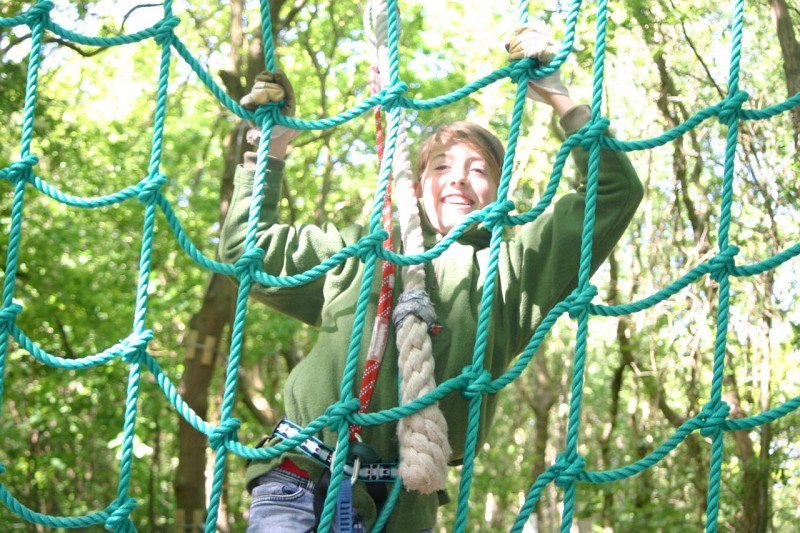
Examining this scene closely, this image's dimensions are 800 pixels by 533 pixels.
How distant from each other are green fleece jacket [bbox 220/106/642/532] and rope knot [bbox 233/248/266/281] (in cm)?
8

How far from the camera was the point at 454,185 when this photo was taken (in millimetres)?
1777

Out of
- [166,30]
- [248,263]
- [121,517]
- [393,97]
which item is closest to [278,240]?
[248,263]

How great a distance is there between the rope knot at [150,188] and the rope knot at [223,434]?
1.32 feet

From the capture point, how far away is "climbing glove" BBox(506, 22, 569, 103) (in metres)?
1.67

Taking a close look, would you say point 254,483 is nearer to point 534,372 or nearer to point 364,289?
point 364,289

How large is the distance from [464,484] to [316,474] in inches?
9.7

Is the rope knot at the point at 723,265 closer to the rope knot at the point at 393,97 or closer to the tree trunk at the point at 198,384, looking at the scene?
the rope knot at the point at 393,97

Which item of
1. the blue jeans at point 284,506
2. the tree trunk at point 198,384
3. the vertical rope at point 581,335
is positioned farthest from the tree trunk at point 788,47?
the tree trunk at point 198,384

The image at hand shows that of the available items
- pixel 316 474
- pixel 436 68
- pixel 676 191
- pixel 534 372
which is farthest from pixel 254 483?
pixel 534 372

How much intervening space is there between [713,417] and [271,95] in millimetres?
934

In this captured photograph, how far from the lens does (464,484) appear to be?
5.24 ft

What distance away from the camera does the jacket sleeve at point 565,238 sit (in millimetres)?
1673

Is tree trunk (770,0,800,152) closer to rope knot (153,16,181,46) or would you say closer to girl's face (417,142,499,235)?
girl's face (417,142,499,235)

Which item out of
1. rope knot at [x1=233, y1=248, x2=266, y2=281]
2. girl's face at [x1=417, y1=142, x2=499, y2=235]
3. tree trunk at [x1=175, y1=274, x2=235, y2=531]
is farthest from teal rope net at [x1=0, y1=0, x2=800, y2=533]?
tree trunk at [x1=175, y1=274, x2=235, y2=531]
